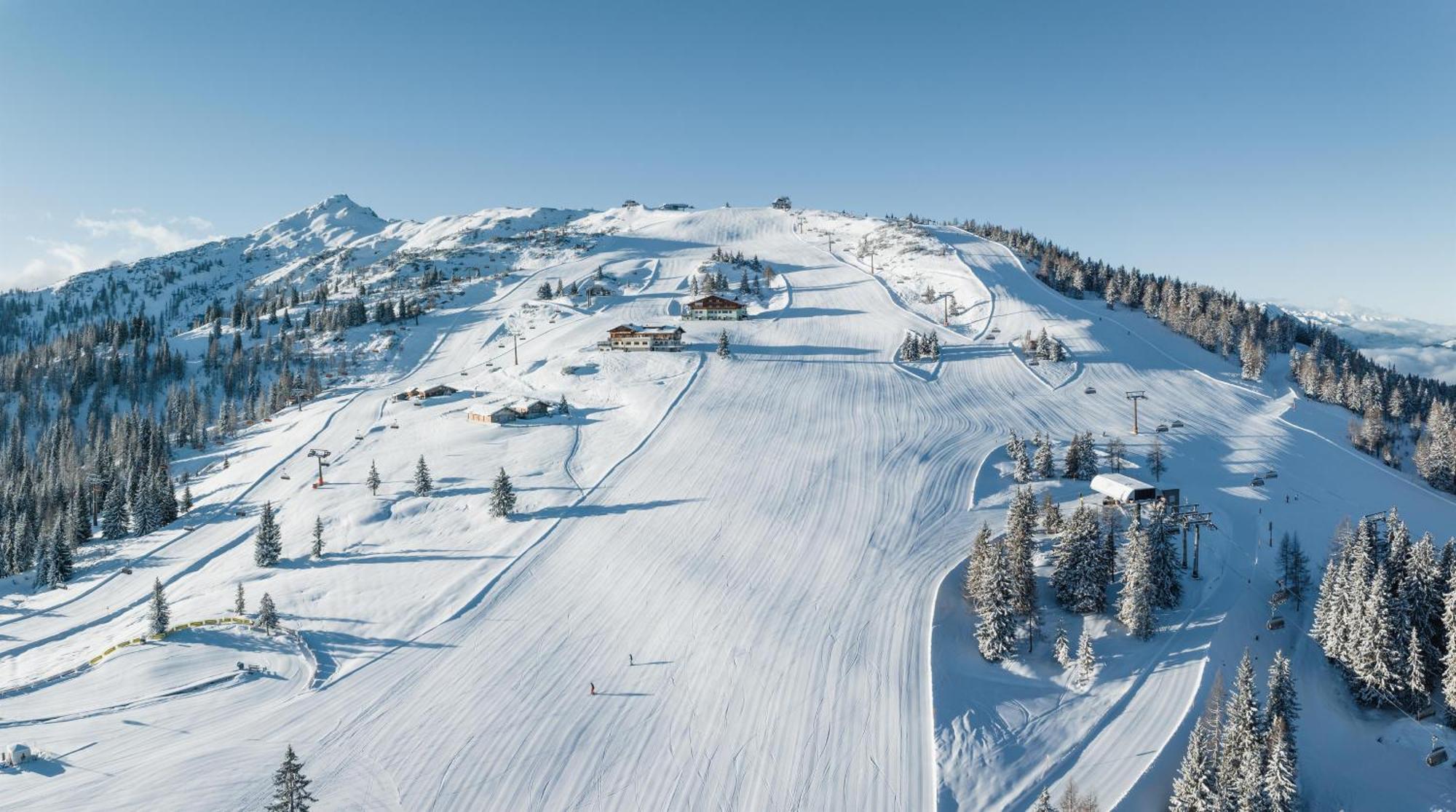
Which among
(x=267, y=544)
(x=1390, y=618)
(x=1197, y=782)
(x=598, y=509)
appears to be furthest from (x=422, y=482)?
(x=1390, y=618)

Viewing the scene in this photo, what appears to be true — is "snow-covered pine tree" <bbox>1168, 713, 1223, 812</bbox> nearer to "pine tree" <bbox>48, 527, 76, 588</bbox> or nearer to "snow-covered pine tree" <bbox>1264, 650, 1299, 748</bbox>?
"snow-covered pine tree" <bbox>1264, 650, 1299, 748</bbox>

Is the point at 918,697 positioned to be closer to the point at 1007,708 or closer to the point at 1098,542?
the point at 1007,708

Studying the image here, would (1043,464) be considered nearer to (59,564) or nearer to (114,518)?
(59,564)

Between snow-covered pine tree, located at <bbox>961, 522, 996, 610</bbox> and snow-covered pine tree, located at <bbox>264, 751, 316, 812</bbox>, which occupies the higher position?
snow-covered pine tree, located at <bbox>961, 522, 996, 610</bbox>

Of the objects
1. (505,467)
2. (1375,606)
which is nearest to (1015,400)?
(1375,606)

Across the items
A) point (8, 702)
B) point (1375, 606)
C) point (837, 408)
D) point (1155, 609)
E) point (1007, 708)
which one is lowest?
point (8, 702)

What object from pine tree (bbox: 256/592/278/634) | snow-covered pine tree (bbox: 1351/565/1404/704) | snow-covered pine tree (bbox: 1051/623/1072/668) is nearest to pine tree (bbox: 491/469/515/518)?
pine tree (bbox: 256/592/278/634)
